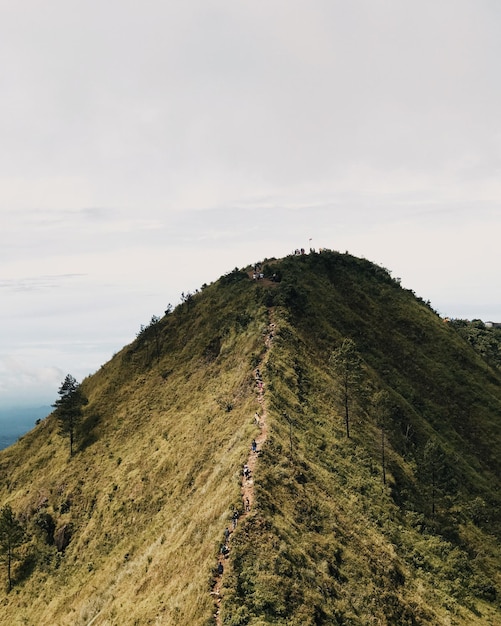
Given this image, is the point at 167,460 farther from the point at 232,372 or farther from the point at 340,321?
the point at 340,321

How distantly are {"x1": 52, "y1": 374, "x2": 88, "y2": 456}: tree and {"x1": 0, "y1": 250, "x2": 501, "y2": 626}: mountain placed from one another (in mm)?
2578

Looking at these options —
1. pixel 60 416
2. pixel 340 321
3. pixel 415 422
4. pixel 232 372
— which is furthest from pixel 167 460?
pixel 340 321

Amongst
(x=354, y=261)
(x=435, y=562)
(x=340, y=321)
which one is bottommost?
(x=435, y=562)

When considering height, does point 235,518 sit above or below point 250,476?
below

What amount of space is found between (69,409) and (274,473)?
189 feet

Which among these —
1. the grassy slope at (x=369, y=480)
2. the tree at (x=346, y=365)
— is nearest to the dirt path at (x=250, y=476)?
the grassy slope at (x=369, y=480)

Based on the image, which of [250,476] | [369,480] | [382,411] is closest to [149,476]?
[250,476]

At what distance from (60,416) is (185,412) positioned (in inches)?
1191

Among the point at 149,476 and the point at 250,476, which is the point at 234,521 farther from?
the point at 149,476

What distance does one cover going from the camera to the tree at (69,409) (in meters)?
90.1

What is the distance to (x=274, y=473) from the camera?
4812 cm

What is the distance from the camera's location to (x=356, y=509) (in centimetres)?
5419

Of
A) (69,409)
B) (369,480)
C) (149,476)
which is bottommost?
(149,476)

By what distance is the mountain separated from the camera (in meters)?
39.2
